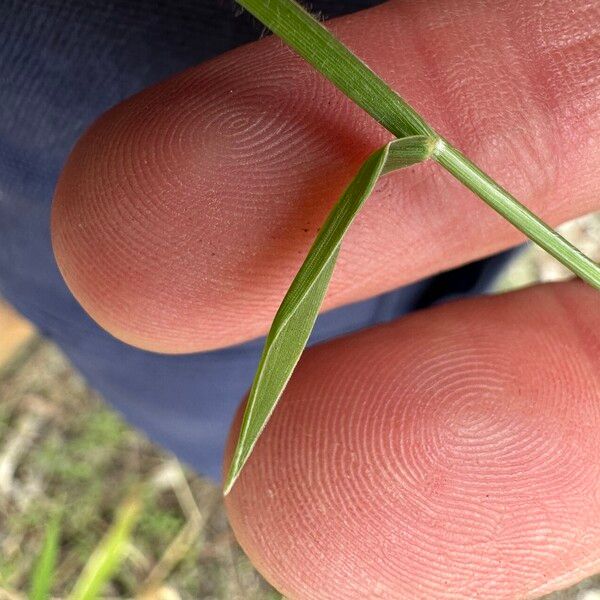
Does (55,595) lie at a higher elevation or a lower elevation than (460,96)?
lower

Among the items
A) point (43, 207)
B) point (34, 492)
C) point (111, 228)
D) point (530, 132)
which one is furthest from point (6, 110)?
point (34, 492)

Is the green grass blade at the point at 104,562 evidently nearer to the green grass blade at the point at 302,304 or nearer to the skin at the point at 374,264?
Answer: the skin at the point at 374,264

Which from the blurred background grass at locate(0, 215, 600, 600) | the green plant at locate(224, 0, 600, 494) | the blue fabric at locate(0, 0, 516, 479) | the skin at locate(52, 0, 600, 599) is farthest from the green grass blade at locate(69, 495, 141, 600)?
the green plant at locate(224, 0, 600, 494)

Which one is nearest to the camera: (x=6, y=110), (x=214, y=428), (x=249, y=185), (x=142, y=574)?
(x=249, y=185)

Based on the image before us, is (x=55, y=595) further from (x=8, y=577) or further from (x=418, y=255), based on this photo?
(x=418, y=255)

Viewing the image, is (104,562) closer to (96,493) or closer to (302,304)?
(96,493)

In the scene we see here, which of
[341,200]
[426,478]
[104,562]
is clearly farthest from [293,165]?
[104,562]

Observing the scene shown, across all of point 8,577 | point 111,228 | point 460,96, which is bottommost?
point 8,577
